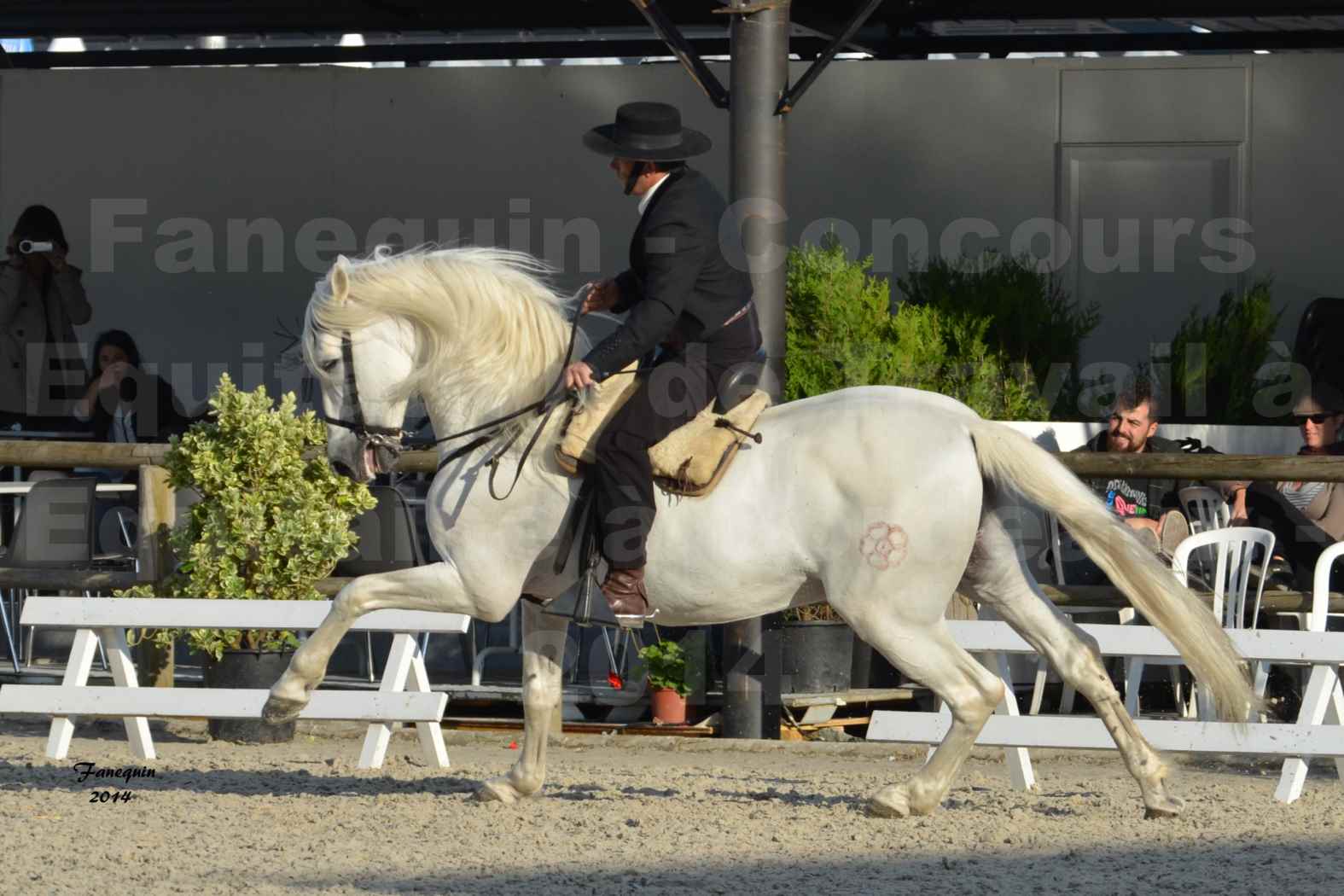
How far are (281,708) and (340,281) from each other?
1318 millimetres

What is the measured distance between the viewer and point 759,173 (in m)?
7.59

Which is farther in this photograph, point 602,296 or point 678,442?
point 602,296

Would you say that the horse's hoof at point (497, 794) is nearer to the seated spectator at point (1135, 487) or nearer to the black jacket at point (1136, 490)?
the seated spectator at point (1135, 487)

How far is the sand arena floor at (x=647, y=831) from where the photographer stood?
15.9ft

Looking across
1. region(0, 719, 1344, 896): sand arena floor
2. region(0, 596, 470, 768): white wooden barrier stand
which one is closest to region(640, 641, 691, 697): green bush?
region(0, 719, 1344, 896): sand arena floor

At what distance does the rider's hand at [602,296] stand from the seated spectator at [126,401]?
5399 mm

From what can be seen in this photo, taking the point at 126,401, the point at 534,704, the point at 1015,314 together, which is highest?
the point at 1015,314

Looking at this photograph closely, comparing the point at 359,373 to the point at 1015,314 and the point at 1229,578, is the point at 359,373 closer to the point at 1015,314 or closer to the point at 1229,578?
the point at 1229,578

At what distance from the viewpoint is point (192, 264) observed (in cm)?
1340

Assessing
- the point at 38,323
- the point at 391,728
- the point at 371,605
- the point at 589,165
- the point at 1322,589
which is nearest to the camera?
the point at 371,605

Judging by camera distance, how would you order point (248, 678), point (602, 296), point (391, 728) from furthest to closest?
point (248, 678) < point (391, 728) < point (602, 296)

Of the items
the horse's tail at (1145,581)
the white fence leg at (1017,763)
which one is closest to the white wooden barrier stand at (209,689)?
the white fence leg at (1017,763)

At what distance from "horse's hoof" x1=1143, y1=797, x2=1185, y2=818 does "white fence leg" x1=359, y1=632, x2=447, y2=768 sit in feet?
8.73

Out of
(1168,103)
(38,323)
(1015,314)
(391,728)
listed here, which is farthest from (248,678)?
(1168,103)
